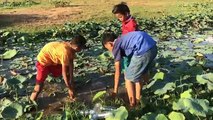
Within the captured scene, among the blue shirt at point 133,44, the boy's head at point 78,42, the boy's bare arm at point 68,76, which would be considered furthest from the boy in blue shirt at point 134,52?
the boy's bare arm at point 68,76

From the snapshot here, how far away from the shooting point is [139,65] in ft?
15.9

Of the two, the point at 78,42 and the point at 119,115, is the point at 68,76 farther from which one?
the point at 119,115

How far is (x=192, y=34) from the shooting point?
9.98 meters

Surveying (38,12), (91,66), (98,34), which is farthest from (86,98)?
(38,12)

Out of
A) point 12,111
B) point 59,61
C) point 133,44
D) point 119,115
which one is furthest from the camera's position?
point 59,61

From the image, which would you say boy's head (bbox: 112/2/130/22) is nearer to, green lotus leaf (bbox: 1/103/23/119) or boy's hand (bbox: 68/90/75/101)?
boy's hand (bbox: 68/90/75/101)

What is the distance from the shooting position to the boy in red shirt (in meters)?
5.12

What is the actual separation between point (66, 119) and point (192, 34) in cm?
629

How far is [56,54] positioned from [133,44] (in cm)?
104

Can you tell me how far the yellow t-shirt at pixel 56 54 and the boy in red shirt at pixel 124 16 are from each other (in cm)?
76

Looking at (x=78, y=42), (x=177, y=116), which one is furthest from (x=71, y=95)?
(x=177, y=116)

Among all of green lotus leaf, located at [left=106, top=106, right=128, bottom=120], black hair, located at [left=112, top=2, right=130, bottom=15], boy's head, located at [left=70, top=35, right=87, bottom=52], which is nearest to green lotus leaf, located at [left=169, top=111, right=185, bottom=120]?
green lotus leaf, located at [left=106, top=106, right=128, bottom=120]

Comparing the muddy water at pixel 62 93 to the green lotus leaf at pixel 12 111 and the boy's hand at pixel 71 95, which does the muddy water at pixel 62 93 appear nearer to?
the boy's hand at pixel 71 95

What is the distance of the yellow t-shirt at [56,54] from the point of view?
509cm
